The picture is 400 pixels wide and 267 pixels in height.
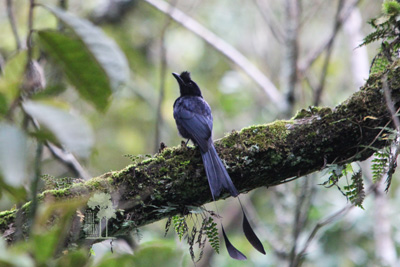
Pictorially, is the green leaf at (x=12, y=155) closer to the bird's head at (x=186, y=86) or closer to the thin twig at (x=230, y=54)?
the bird's head at (x=186, y=86)

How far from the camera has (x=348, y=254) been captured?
5.61 metres

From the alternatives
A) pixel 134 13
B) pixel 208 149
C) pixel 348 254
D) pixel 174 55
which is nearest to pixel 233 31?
pixel 174 55

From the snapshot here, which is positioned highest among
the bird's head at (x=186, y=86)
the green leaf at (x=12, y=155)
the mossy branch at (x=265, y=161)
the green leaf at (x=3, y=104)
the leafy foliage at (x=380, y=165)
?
the bird's head at (x=186, y=86)

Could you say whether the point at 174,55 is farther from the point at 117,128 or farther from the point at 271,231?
the point at 271,231

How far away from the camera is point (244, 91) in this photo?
7.48m

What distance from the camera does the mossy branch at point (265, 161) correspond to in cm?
274

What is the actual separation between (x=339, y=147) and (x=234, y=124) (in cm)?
519

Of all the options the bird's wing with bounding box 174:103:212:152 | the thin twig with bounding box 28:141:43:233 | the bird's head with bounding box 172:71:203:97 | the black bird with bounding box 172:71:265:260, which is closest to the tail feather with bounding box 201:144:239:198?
the black bird with bounding box 172:71:265:260

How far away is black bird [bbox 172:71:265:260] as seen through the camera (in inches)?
104

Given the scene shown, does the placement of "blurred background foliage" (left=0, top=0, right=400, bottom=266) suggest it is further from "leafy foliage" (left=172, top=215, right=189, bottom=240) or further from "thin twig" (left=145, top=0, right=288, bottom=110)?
"leafy foliage" (left=172, top=215, right=189, bottom=240)

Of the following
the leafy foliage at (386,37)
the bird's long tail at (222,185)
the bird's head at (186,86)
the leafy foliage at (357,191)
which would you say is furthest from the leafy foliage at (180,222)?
the bird's head at (186,86)

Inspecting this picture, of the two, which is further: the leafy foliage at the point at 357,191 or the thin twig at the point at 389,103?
the leafy foliage at the point at 357,191

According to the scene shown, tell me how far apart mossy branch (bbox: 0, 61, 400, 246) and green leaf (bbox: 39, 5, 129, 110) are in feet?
5.03

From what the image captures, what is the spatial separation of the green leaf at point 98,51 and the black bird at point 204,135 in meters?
1.43
